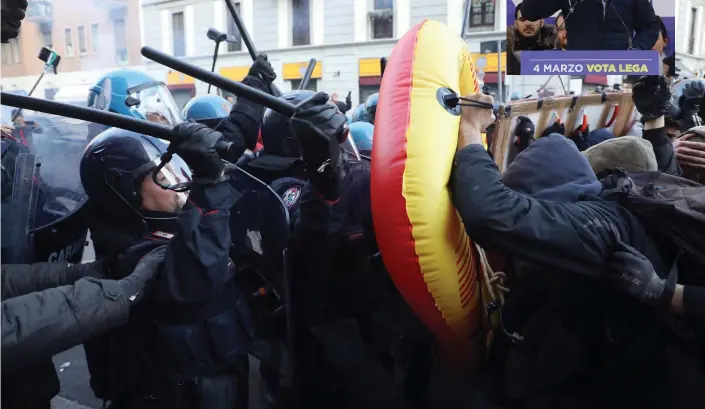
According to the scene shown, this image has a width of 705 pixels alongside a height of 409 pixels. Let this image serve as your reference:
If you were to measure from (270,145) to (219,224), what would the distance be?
36.7 inches

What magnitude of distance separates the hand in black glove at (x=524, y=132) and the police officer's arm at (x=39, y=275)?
8.05 ft

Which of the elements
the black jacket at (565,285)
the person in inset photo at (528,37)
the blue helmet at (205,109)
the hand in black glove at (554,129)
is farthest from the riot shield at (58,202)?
the hand in black glove at (554,129)

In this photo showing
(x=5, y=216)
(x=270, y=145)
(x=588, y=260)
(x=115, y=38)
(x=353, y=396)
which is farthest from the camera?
(x=115, y=38)

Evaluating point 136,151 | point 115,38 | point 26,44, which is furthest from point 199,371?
point 115,38

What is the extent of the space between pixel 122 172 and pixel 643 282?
1.67 meters

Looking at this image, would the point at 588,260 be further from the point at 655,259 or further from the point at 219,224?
the point at 219,224

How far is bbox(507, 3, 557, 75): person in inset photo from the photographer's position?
2193 mm

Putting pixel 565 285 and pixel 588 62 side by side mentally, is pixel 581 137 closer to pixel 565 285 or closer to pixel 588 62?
pixel 588 62

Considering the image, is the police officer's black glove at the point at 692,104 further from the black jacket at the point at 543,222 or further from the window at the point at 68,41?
the window at the point at 68,41

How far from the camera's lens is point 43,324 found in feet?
4.39

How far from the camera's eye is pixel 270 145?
2480 mm

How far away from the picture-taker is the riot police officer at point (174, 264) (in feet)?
5.25

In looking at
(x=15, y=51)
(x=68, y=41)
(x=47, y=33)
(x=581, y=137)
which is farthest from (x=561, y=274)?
A: (x=68, y=41)

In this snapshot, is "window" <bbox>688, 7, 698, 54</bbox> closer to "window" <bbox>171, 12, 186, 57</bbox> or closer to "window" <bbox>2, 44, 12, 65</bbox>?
"window" <bbox>2, 44, 12, 65</bbox>
